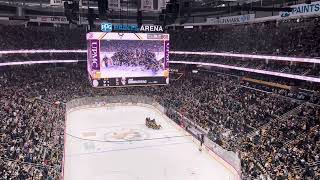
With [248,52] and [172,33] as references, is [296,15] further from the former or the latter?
[172,33]

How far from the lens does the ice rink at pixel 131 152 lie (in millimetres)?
18656

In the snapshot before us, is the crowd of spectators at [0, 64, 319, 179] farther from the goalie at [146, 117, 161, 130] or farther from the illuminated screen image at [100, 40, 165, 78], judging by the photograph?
the illuminated screen image at [100, 40, 165, 78]

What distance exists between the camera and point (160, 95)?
36625 millimetres

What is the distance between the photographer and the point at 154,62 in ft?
68.1

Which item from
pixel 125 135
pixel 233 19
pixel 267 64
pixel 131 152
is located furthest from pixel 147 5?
pixel 233 19

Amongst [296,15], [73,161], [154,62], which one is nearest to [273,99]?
[296,15]

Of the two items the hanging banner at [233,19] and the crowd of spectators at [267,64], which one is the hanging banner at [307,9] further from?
the hanging banner at [233,19]

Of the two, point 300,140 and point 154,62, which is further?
point 154,62

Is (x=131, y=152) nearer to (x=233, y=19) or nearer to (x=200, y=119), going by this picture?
(x=200, y=119)

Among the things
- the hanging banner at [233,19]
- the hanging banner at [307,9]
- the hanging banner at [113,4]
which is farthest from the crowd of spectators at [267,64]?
the hanging banner at [113,4]

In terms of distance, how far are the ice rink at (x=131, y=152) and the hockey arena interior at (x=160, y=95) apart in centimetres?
10

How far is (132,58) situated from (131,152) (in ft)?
20.1

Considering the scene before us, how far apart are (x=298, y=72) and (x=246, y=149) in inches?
323

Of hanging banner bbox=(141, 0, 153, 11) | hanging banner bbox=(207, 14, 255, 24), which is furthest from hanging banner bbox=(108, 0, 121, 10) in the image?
hanging banner bbox=(207, 14, 255, 24)
